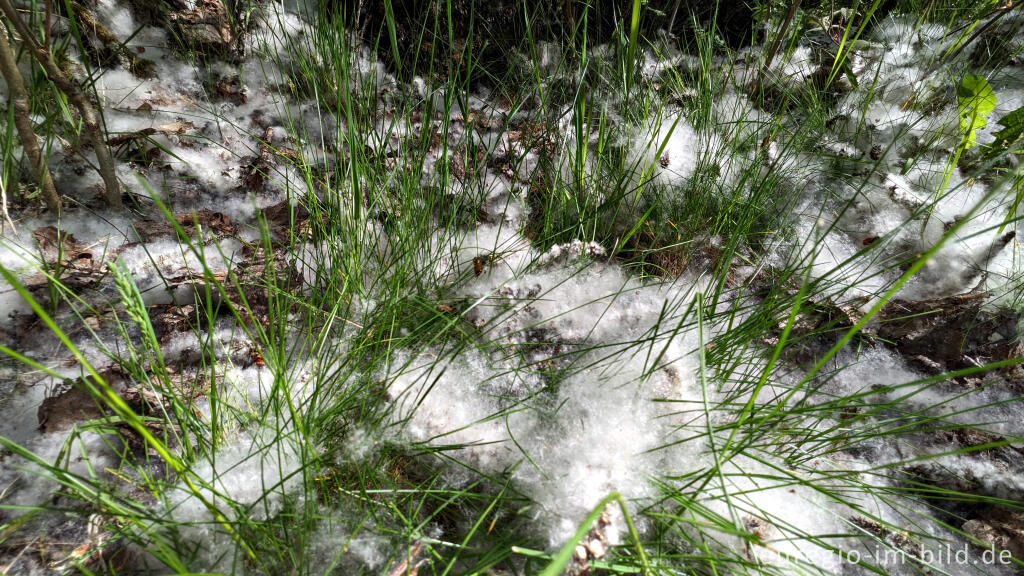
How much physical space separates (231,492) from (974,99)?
2818 mm

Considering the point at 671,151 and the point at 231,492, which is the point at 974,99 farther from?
the point at 231,492

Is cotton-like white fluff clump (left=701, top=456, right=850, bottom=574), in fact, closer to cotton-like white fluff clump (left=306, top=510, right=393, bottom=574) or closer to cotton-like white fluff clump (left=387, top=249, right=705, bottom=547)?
cotton-like white fluff clump (left=387, top=249, right=705, bottom=547)

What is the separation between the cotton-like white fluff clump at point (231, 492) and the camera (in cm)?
101

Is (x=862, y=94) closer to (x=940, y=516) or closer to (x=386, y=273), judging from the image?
(x=940, y=516)

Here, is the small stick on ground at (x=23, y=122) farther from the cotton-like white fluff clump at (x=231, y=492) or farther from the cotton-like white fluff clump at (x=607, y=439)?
the cotton-like white fluff clump at (x=607, y=439)

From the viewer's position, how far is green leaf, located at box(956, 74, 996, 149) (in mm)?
1868

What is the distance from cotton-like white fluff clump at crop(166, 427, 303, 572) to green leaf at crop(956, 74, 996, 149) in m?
2.55

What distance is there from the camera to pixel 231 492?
1074 millimetres

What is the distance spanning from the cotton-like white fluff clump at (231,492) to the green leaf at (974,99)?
2549 millimetres

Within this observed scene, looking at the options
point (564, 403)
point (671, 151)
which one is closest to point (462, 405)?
point (564, 403)

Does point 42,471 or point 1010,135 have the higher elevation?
point 1010,135

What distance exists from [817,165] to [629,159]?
84 cm

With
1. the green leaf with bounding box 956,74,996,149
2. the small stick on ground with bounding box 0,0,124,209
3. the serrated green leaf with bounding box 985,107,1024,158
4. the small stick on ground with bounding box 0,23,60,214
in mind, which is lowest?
the small stick on ground with bounding box 0,23,60,214

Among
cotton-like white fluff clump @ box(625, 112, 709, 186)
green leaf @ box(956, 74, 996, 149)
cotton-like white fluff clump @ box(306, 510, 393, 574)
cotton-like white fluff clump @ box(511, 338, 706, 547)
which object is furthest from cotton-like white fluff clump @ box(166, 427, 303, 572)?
green leaf @ box(956, 74, 996, 149)
